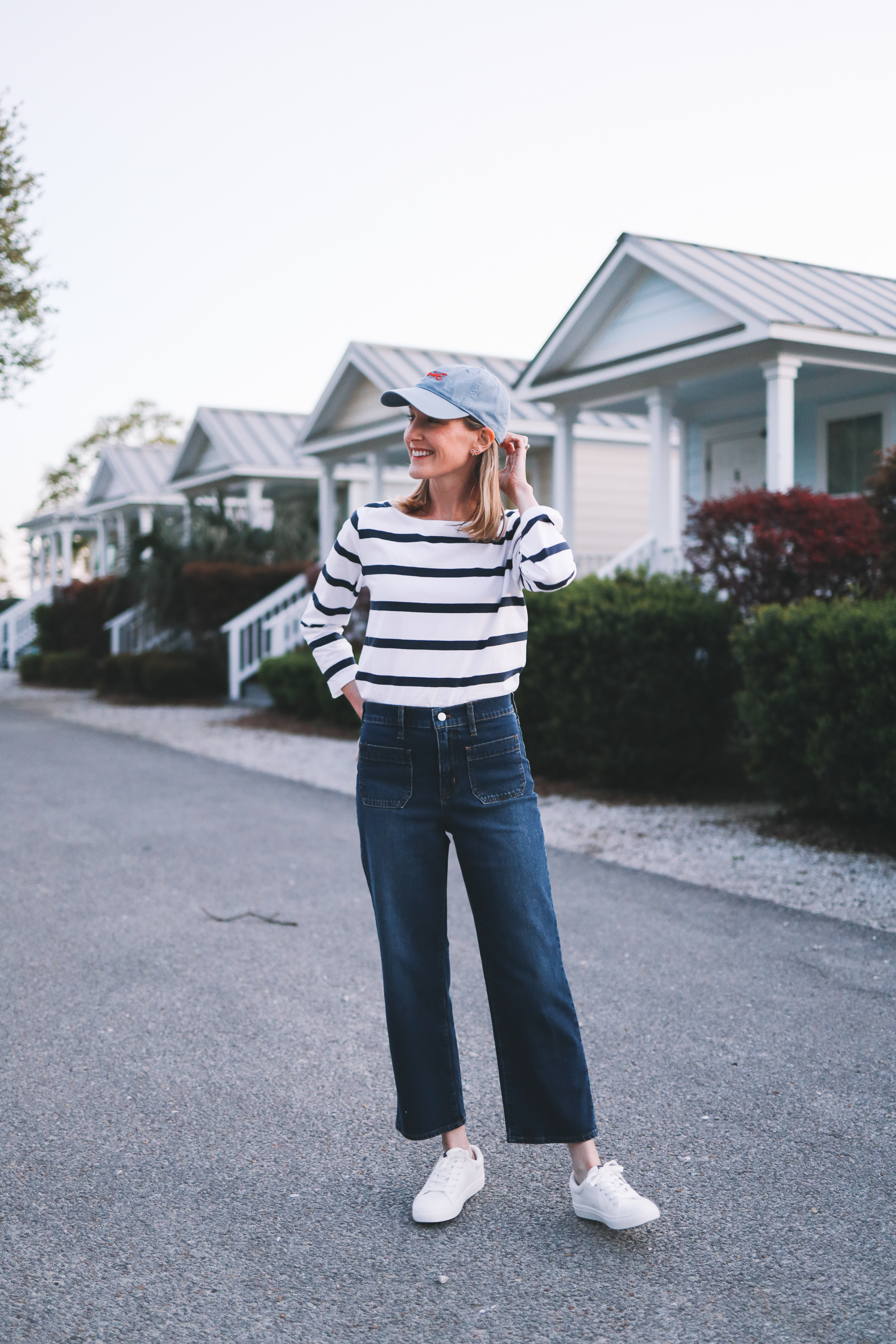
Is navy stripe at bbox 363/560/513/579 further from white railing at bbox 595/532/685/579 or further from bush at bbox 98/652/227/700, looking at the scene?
bush at bbox 98/652/227/700

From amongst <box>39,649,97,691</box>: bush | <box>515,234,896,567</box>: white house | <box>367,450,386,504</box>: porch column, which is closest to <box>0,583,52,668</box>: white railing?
<box>39,649,97,691</box>: bush

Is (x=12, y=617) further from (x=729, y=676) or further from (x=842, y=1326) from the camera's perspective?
(x=842, y=1326)

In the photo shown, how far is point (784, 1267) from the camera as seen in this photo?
2.52 m

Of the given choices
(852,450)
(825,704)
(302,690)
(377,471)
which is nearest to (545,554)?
(825,704)

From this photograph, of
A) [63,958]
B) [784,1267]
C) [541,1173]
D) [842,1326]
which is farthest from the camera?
[63,958]

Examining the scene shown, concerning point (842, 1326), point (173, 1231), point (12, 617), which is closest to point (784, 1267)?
point (842, 1326)

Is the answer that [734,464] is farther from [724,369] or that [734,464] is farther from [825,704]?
[825,704]

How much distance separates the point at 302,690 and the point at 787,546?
7444 mm

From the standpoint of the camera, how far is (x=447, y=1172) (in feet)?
9.21

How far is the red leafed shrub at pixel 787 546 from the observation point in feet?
28.6

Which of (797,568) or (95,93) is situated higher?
(95,93)

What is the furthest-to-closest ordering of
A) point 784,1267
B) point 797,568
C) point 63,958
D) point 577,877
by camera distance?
point 797,568 < point 577,877 < point 63,958 < point 784,1267

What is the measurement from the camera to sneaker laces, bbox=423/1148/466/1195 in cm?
278

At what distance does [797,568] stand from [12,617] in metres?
27.1
